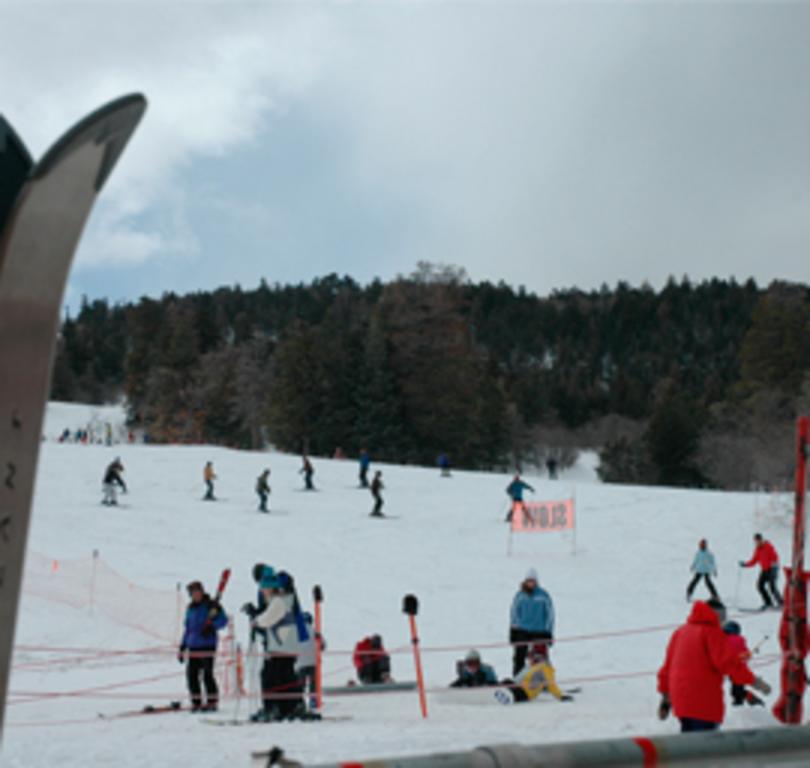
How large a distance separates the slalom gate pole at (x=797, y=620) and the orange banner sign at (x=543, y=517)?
16201 millimetres

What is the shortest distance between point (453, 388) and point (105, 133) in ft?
211

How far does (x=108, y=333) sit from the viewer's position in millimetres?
142375

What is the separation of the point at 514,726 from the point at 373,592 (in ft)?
40.2

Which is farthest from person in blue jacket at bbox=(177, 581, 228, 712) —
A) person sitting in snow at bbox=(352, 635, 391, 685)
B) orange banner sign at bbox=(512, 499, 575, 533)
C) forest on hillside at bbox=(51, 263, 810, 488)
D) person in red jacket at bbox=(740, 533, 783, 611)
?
forest on hillside at bbox=(51, 263, 810, 488)

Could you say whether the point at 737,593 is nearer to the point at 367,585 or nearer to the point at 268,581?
the point at 367,585

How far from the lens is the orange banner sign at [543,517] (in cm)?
2500

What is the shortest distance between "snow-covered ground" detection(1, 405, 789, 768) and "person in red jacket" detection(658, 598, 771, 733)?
0.47 metres

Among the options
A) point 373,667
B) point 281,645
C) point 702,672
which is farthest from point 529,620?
point 702,672

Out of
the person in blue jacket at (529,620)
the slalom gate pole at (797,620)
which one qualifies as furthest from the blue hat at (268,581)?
the slalom gate pole at (797,620)

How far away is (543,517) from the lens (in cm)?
2550

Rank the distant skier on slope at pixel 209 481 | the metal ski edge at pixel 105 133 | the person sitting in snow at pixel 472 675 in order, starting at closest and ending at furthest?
the metal ski edge at pixel 105 133 < the person sitting in snow at pixel 472 675 < the distant skier on slope at pixel 209 481

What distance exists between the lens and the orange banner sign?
25000 millimetres

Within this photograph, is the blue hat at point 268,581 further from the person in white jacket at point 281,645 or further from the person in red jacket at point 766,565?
the person in red jacket at point 766,565

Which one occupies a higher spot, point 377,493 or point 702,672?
point 377,493
